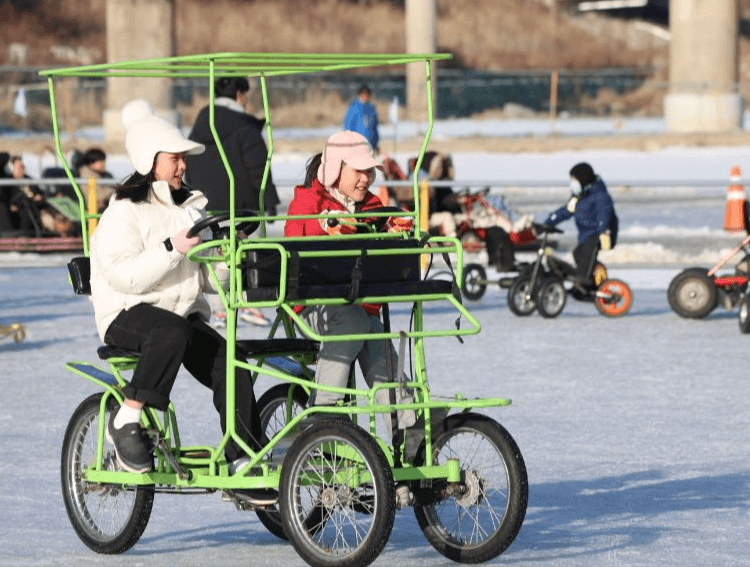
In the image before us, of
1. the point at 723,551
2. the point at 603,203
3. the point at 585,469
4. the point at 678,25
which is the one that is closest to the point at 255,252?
the point at 723,551

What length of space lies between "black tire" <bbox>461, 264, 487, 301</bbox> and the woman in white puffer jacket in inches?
390

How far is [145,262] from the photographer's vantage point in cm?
631

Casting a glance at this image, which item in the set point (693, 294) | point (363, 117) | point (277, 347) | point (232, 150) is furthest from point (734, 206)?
point (277, 347)

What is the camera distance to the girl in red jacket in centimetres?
644

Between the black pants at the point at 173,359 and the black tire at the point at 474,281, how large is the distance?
1002 centimetres

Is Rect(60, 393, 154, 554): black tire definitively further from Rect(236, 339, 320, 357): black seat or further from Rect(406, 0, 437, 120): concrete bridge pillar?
Rect(406, 0, 437, 120): concrete bridge pillar

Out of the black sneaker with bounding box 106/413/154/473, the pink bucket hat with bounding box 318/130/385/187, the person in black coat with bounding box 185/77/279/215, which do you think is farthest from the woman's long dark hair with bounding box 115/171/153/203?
the person in black coat with bounding box 185/77/279/215

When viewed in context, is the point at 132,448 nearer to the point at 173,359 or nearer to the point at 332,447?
the point at 173,359

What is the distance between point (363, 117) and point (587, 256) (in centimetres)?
1092

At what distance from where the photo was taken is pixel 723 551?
6605mm

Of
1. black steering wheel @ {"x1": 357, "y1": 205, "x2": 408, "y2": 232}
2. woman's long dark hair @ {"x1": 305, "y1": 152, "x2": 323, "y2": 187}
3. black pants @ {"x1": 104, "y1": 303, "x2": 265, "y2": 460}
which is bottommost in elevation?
black pants @ {"x1": 104, "y1": 303, "x2": 265, "y2": 460}

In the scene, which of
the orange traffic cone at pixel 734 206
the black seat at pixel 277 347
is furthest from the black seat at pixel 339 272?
the orange traffic cone at pixel 734 206

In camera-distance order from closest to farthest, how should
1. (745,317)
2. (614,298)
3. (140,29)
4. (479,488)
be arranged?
(479,488) → (745,317) → (614,298) → (140,29)

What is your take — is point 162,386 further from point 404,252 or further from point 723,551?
point 723,551
